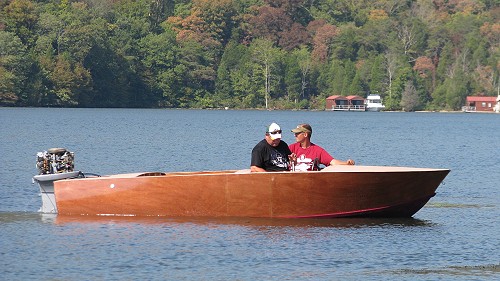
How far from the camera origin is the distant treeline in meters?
143

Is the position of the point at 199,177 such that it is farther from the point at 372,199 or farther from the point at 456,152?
the point at 456,152

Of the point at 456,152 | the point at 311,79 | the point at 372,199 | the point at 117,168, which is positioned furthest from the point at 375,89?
the point at 372,199

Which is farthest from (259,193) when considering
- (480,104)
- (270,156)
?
(480,104)

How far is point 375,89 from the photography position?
6781 inches

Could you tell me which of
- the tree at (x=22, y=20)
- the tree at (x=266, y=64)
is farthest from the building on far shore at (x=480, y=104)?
the tree at (x=22, y=20)

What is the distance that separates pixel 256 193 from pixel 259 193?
0.19 ft

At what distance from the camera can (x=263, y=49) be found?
163 m

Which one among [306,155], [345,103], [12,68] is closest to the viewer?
[306,155]

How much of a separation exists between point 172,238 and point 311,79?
148753 millimetres

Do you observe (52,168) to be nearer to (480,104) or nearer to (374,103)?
(374,103)

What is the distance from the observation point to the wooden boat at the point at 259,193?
23.2 meters

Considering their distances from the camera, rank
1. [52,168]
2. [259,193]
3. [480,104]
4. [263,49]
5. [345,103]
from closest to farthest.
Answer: [259,193]
[52,168]
[263,49]
[345,103]
[480,104]

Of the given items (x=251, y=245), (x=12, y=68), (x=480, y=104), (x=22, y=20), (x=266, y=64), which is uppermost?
(x=22, y=20)

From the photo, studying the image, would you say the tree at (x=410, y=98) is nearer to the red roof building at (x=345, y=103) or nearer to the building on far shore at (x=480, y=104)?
the red roof building at (x=345, y=103)
